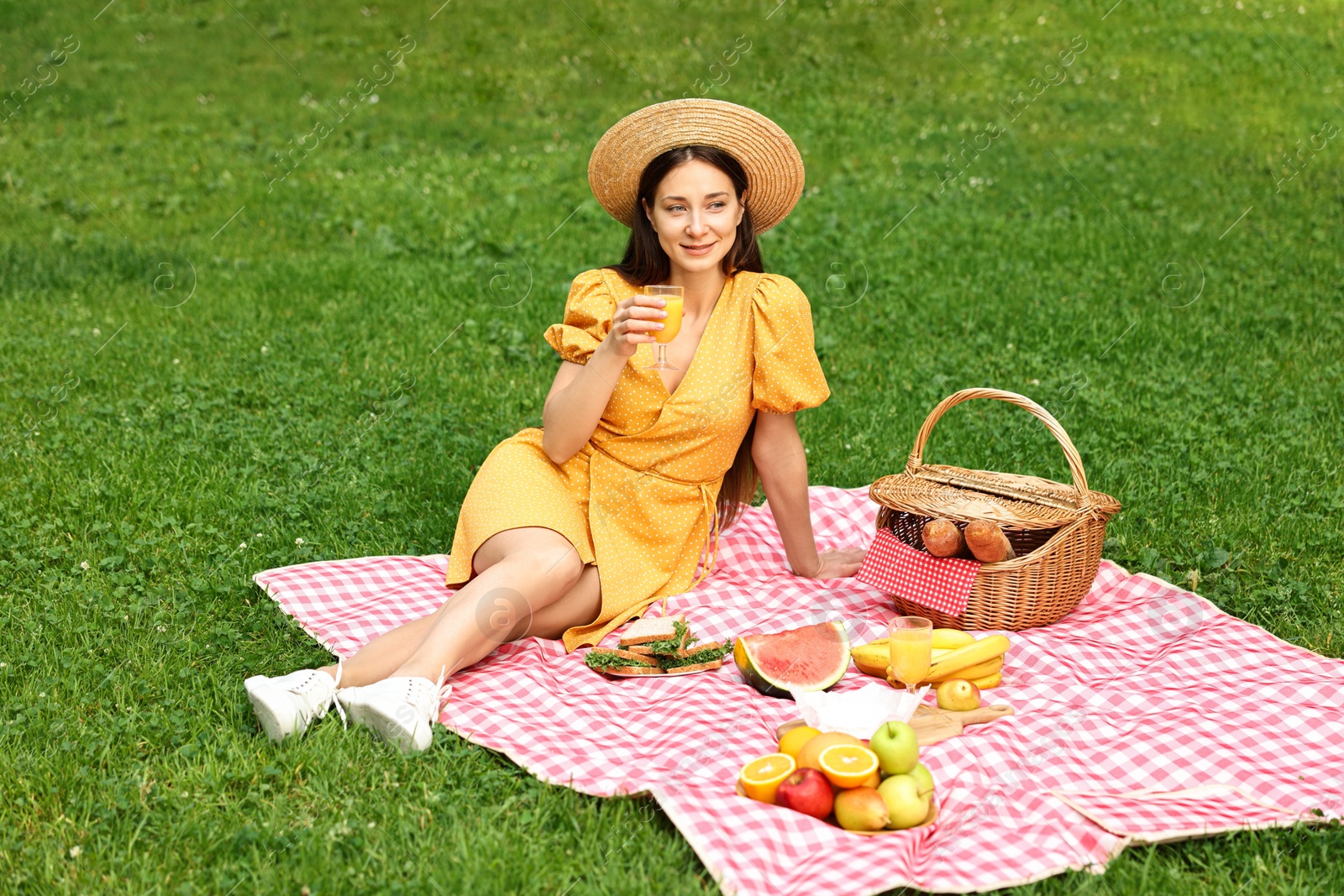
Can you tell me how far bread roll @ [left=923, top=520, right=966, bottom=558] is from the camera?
155 inches

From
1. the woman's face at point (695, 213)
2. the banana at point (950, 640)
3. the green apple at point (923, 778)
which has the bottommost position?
the green apple at point (923, 778)

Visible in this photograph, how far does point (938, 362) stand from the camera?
647 cm

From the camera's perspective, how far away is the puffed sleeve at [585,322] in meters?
4.11

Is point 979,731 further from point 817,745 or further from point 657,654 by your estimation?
point 657,654

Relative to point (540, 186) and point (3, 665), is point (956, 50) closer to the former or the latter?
point (540, 186)

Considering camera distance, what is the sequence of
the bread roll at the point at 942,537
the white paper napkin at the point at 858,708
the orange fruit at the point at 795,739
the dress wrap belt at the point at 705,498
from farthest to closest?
the dress wrap belt at the point at 705,498 < the bread roll at the point at 942,537 < the white paper napkin at the point at 858,708 < the orange fruit at the point at 795,739

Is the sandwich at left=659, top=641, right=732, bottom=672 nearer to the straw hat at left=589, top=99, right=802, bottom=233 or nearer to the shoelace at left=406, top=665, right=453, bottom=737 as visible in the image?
the shoelace at left=406, top=665, right=453, bottom=737

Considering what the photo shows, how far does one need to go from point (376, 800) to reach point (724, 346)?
1.93m

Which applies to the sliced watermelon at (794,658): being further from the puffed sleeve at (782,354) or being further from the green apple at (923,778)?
the puffed sleeve at (782,354)

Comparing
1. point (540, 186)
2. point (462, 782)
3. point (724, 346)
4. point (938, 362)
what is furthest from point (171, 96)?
point (462, 782)

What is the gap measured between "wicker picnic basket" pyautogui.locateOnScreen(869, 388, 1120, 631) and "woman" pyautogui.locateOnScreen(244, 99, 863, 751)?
1.38 ft

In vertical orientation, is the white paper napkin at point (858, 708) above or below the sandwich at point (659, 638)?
above

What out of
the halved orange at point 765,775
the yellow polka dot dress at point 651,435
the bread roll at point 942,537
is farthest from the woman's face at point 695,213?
the halved orange at point 765,775

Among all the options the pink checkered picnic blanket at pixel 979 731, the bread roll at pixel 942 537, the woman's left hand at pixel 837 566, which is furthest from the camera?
the woman's left hand at pixel 837 566
